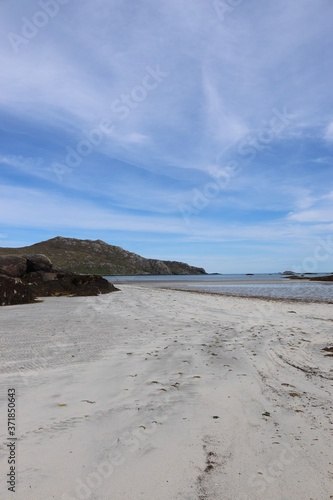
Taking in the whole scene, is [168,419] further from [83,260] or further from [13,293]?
[83,260]

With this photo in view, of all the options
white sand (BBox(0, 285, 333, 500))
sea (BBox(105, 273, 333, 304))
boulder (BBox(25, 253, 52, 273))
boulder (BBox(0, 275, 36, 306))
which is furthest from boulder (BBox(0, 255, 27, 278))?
white sand (BBox(0, 285, 333, 500))

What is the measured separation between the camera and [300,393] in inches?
202

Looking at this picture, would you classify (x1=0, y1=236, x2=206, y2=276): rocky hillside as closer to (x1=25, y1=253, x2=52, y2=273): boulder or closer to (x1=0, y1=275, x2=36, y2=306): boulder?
(x1=25, y1=253, x2=52, y2=273): boulder

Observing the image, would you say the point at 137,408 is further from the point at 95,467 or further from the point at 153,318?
the point at 153,318

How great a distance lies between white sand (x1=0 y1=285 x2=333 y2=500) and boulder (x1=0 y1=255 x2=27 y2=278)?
25038mm

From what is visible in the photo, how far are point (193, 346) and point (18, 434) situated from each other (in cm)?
498

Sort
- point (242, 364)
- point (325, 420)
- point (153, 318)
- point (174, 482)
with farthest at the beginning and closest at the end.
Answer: point (153, 318), point (242, 364), point (325, 420), point (174, 482)

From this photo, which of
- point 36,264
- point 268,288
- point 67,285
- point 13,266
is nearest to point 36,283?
point 67,285

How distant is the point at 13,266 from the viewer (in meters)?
32.0

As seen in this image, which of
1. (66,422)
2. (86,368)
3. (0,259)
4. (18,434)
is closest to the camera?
(18,434)

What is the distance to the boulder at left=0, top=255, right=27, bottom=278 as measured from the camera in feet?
103

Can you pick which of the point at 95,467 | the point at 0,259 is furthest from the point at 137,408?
the point at 0,259

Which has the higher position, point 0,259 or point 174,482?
point 0,259

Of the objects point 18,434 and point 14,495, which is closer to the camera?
point 14,495
